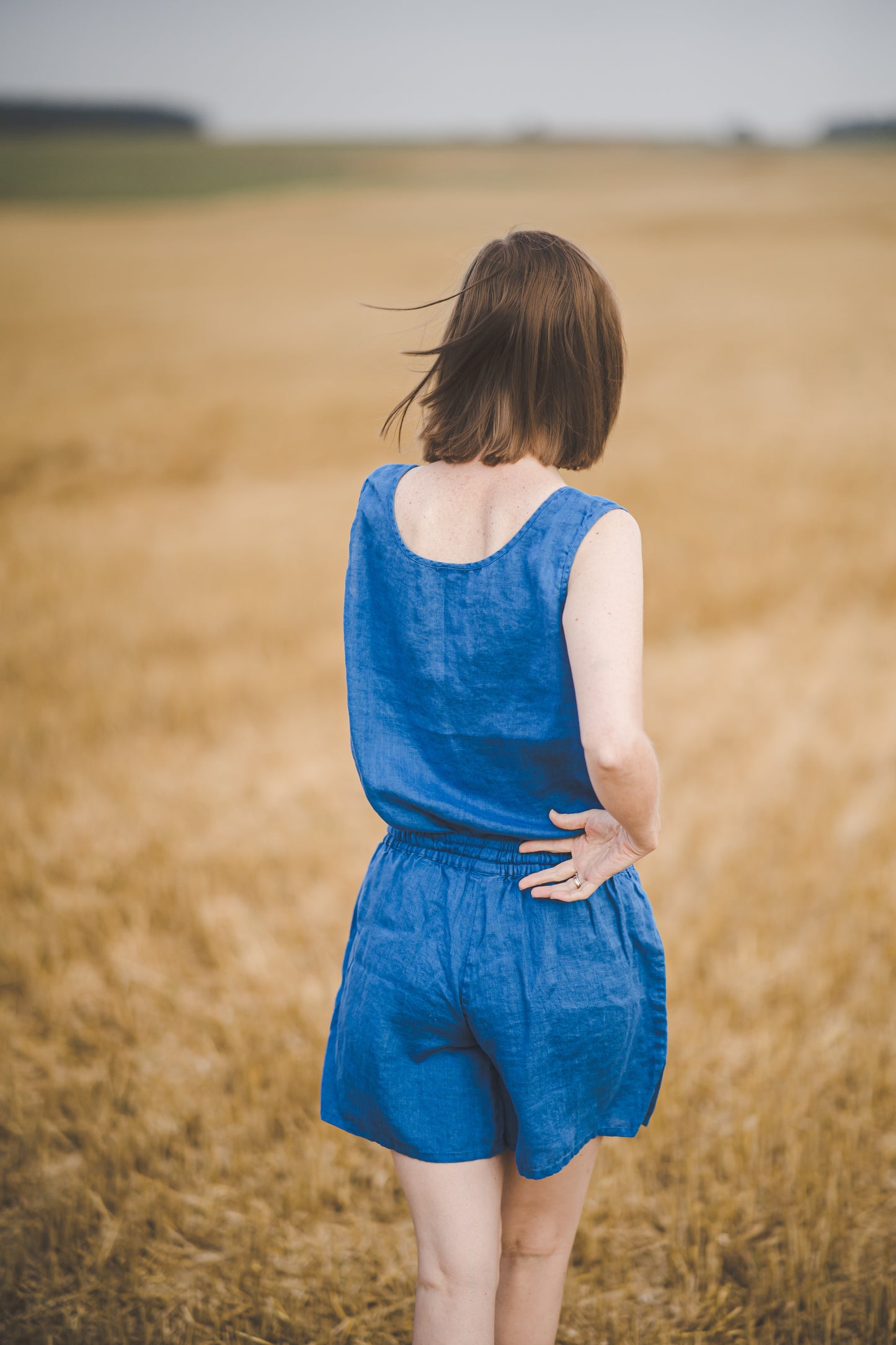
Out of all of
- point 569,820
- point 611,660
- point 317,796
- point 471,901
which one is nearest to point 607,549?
point 611,660

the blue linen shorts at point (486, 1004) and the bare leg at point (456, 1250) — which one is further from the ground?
the blue linen shorts at point (486, 1004)

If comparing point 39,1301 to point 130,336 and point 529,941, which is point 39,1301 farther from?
point 130,336

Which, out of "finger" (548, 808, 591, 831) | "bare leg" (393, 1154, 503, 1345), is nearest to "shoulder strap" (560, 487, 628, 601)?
"finger" (548, 808, 591, 831)

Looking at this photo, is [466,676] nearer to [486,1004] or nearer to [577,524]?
[577,524]

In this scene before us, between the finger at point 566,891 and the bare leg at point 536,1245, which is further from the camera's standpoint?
the bare leg at point 536,1245

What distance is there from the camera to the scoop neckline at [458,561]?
4.25 ft

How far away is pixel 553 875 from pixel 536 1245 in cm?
65

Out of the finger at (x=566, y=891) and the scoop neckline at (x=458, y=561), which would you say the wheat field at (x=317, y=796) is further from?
the finger at (x=566, y=891)

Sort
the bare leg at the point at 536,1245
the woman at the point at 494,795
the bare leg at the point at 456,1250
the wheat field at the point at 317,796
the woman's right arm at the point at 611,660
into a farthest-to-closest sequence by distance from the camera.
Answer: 1. the wheat field at the point at 317,796
2. the bare leg at the point at 536,1245
3. the bare leg at the point at 456,1250
4. the woman at the point at 494,795
5. the woman's right arm at the point at 611,660

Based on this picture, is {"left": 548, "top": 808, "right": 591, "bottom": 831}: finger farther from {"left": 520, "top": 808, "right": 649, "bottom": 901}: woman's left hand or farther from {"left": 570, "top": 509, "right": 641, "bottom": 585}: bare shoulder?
{"left": 570, "top": 509, "right": 641, "bottom": 585}: bare shoulder

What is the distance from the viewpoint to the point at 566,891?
4.61ft

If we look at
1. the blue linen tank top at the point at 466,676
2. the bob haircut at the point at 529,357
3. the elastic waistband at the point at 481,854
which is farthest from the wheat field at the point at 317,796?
the elastic waistband at the point at 481,854

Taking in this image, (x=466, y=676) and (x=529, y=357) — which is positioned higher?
(x=529, y=357)

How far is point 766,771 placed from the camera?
214 inches
